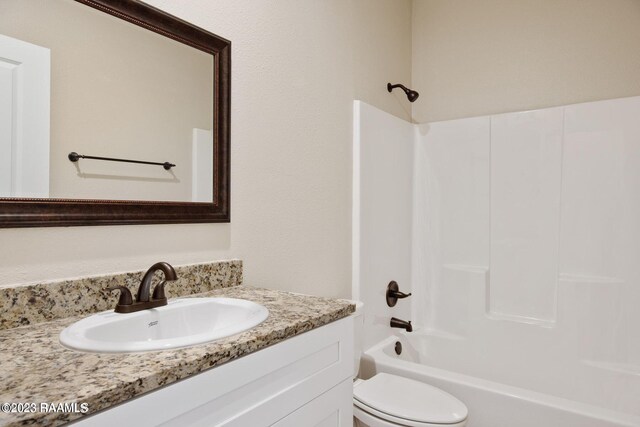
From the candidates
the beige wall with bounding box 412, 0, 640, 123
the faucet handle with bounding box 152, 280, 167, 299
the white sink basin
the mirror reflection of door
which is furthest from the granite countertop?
the beige wall with bounding box 412, 0, 640, 123

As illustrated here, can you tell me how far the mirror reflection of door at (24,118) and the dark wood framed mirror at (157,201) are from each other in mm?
41

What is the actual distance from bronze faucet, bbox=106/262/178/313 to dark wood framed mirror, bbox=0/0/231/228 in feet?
0.60

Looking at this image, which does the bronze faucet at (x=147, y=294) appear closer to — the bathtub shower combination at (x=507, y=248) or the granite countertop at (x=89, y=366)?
the granite countertop at (x=89, y=366)

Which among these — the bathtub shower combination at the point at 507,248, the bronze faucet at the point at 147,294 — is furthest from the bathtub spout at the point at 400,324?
the bronze faucet at the point at 147,294

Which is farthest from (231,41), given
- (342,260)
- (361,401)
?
(361,401)

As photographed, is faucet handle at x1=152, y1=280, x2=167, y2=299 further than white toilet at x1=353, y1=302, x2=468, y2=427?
No

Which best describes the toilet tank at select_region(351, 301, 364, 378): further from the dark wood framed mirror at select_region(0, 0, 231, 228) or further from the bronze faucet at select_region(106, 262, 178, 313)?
the bronze faucet at select_region(106, 262, 178, 313)

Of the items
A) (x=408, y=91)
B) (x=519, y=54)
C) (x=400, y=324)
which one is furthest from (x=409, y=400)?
(x=519, y=54)

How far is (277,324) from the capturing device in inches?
35.9

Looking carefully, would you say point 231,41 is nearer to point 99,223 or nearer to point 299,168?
point 299,168

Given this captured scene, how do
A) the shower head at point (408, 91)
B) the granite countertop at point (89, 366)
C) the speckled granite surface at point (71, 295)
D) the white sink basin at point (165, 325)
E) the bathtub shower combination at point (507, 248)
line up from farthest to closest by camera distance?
the shower head at point (408, 91), the bathtub shower combination at point (507, 248), the speckled granite surface at point (71, 295), the white sink basin at point (165, 325), the granite countertop at point (89, 366)

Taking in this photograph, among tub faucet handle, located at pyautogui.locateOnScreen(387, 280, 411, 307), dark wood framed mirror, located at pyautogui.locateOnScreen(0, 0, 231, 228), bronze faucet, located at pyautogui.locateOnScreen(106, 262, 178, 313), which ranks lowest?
tub faucet handle, located at pyautogui.locateOnScreen(387, 280, 411, 307)

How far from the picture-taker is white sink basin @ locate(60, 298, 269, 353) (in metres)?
0.75

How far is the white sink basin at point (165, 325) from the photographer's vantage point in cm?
75
